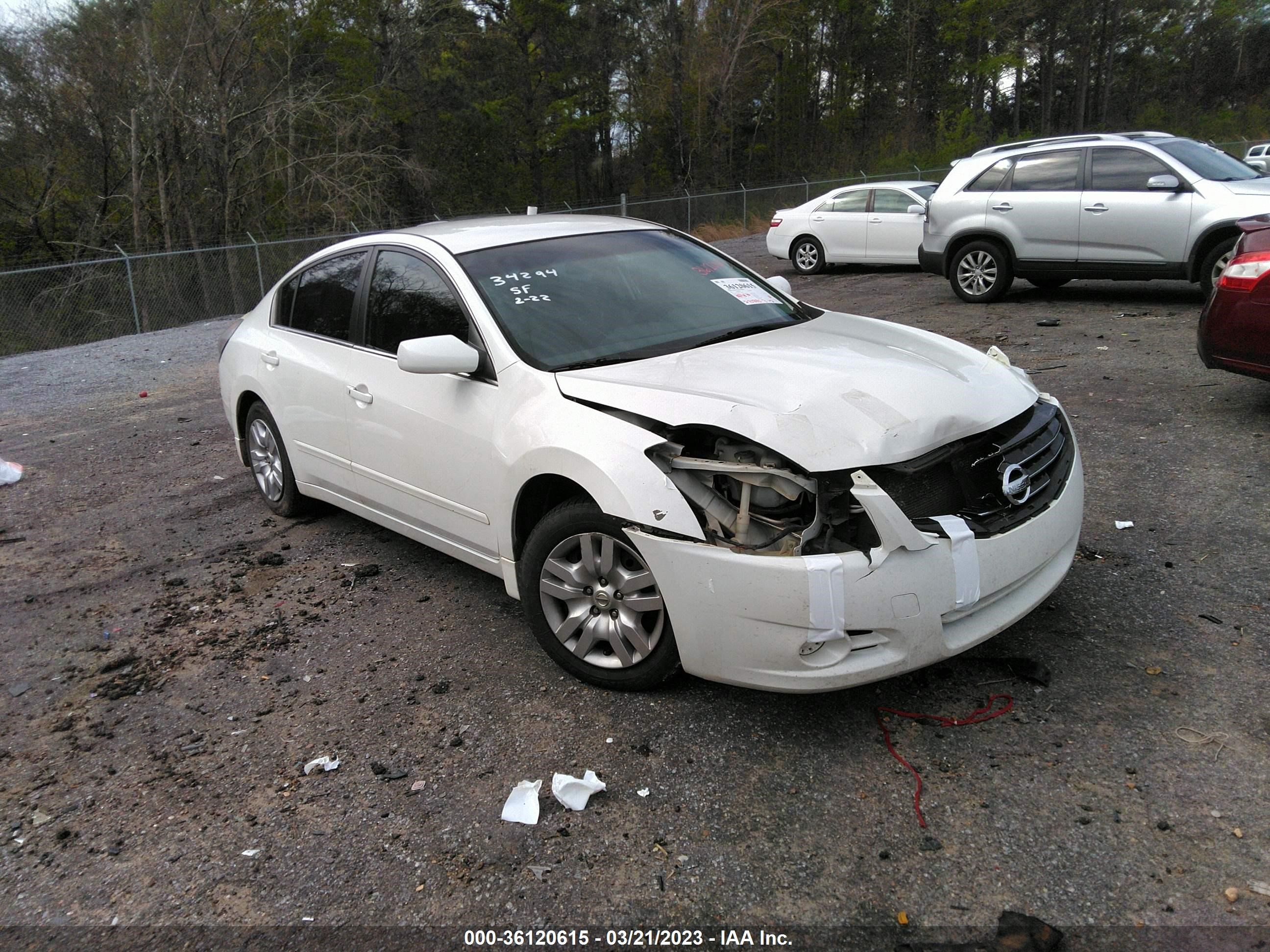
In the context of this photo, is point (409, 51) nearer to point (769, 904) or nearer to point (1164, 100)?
point (769, 904)

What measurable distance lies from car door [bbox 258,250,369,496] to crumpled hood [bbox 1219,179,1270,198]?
8.42 m

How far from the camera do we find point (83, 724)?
12.3ft

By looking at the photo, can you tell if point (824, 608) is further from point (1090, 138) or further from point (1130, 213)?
point (1090, 138)

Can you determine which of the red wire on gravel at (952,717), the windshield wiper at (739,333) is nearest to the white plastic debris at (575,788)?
the red wire on gravel at (952,717)

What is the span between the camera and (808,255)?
16.4 meters

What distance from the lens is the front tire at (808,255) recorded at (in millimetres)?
16203

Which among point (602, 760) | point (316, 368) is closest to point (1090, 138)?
point (316, 368)

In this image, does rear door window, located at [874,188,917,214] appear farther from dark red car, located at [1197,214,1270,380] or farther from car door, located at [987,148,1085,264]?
dark red car, located at [1197,214,1270,380]

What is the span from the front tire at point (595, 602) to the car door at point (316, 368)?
5.36 ft

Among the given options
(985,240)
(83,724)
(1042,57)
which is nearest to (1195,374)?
(985,240)

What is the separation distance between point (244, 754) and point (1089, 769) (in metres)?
2.87

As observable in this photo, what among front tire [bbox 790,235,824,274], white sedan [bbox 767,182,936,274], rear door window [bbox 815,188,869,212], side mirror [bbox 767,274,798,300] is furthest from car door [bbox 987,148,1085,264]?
side mirror [bbox 767,274,798,300]

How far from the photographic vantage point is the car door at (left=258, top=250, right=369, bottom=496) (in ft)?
16.0

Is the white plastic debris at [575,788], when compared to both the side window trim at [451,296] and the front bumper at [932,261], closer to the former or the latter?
the side window trim at [451,296]
